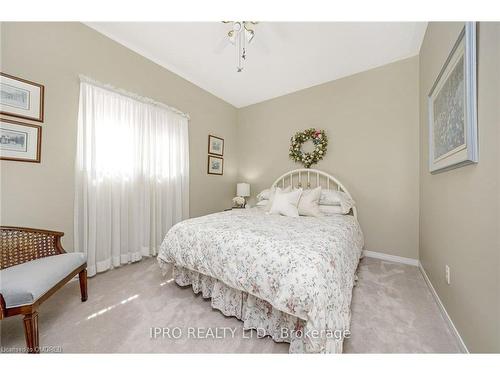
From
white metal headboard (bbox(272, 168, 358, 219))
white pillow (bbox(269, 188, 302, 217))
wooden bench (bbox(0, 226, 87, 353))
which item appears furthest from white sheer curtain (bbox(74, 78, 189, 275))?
white metal headboard (bbox(272, 168, 358, 219))

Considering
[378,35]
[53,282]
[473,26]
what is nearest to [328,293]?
[473,26]

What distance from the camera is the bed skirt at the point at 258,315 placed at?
114 centimetres

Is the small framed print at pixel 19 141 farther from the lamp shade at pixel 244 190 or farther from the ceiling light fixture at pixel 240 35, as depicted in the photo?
the lamp shade at pixel 244 190

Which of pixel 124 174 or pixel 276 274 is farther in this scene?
pixel 124 174

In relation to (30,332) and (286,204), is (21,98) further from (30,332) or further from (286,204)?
(286,204)

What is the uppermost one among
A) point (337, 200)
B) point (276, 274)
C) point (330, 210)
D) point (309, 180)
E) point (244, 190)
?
point (309, 180)

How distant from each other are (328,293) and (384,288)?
1.31 meters

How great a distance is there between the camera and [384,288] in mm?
1905

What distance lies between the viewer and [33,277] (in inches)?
46.7

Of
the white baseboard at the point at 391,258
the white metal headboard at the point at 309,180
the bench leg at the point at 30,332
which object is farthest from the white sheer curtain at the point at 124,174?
the white baseboard at the point at 391,258

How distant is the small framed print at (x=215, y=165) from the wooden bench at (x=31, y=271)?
2.31m

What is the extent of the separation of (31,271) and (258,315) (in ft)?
5.08

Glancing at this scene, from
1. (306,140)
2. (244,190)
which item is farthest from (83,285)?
(306,140)
